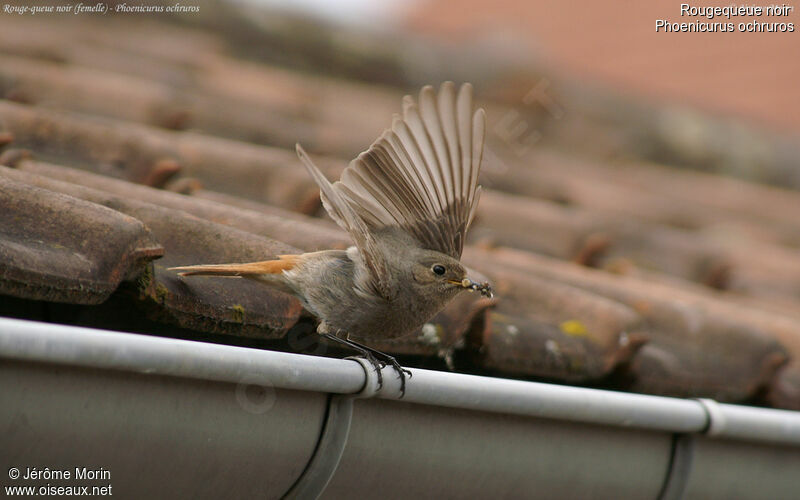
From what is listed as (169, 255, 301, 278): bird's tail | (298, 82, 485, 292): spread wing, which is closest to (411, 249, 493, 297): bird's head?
(298, 82, 485, 292): spread wing

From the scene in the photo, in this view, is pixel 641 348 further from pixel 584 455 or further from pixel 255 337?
pixel 255 337

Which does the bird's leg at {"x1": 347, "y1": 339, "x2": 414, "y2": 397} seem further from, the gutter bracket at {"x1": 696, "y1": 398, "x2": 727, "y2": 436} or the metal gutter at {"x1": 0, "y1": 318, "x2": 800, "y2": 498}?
the gutter bracket at {"x1": 696, "y1": 398, "x2": 727, "y2": 436}

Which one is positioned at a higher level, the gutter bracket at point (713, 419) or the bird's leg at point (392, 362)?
the bird's leg at point (392, 362)

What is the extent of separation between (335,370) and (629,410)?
867 mm

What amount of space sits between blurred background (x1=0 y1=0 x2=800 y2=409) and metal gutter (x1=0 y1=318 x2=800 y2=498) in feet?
1.00

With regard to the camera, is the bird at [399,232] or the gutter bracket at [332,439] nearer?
the gutter bracket at [332,439]

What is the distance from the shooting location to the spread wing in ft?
9.18

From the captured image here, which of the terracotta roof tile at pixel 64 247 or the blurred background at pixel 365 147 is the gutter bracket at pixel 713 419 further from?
the terracotta roof tile at pixel 64 247

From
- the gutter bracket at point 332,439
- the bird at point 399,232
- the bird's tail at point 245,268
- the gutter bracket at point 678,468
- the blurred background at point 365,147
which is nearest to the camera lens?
the gutter bracket at point 332,439

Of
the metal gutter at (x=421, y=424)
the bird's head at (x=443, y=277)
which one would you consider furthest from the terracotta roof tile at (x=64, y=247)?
the bird's head at (x=443, y=277)

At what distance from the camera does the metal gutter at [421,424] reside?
176 centimetres

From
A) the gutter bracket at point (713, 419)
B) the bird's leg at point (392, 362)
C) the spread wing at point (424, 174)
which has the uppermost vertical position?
the spread wing at point (424, 174)

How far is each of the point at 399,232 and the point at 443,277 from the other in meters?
0.24

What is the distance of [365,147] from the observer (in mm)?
5168
